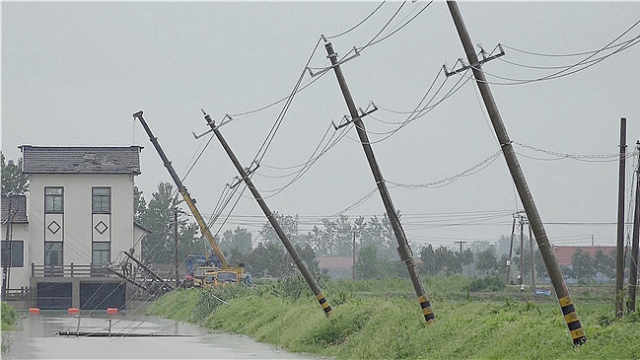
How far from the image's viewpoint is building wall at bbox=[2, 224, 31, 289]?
237 feet

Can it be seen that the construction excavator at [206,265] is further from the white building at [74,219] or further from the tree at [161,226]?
the tree at [161,226]

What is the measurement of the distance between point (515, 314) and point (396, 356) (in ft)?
9.90

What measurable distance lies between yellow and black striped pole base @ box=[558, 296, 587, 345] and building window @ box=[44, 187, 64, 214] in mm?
57449

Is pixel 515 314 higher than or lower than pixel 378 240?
lower

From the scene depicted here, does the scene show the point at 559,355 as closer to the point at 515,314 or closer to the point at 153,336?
the point at 515,314

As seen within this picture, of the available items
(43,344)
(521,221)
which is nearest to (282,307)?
(43,344)

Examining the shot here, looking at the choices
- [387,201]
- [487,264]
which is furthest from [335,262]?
[387,201]

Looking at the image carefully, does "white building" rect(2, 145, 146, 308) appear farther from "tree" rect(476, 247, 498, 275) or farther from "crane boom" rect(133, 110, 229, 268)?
"tree" rect(476, 247, 498, 275)

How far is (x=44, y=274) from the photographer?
72000 millimetres

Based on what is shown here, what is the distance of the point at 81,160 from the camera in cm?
7462

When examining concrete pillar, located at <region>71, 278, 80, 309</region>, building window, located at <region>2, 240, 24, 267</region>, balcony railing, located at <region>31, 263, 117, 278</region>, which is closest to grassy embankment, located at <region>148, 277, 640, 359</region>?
concrete pillar, located at <region>71, 278, 80, 309</region>

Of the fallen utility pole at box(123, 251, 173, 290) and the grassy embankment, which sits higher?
the fallen utility pole at box(123, 251, 173, 290)

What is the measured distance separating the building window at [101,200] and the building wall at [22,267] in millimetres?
4382

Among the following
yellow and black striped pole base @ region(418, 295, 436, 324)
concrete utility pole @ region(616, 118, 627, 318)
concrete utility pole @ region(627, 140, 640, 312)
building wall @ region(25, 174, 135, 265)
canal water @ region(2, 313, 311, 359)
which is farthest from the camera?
building wall @ region(25, 174, 135, 265)
